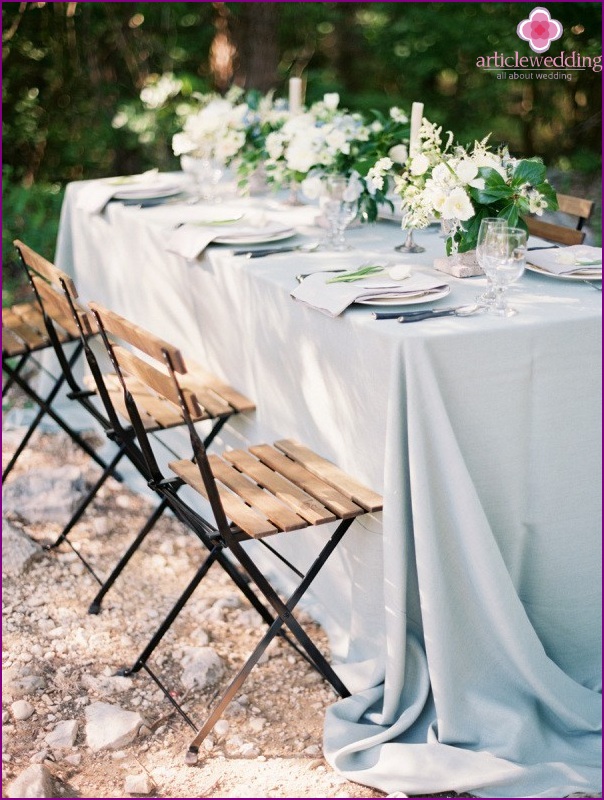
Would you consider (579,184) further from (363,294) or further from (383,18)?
(363,294)

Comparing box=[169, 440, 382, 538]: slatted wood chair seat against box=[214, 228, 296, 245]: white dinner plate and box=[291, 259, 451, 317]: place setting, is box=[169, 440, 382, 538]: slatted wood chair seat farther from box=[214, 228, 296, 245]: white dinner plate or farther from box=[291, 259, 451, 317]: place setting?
box=[214, 228, 296, 245]: white dinner plate

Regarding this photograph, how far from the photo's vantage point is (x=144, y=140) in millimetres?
7320

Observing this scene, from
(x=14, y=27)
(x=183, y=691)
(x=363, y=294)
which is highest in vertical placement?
(x=14, y=27)

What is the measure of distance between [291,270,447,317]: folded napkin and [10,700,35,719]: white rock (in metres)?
1.32

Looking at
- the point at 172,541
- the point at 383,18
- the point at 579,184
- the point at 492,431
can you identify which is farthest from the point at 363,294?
the point at 383,18

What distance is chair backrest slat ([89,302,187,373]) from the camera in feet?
7.26

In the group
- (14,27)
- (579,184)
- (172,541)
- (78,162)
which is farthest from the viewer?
(579,184)

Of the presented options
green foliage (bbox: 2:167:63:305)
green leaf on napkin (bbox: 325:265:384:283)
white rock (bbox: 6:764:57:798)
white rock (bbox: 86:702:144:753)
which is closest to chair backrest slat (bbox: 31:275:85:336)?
green leaf on napkin (bbox: 325:265:384:283)

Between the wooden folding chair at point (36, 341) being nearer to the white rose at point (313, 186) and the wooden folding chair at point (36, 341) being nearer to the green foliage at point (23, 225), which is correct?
the white rose at point (313, 186)

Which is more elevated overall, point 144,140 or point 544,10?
point 544,10

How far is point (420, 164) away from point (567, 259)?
53cm

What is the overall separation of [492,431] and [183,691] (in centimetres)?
114


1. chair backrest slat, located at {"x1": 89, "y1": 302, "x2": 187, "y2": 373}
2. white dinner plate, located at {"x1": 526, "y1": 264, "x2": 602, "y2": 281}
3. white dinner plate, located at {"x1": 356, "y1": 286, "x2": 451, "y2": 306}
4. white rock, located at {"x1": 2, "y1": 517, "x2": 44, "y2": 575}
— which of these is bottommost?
white rock, located at {"x1": 2, "y1": 517, "x2": 44, "y2": 575}

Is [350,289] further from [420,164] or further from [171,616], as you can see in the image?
[171,616]
